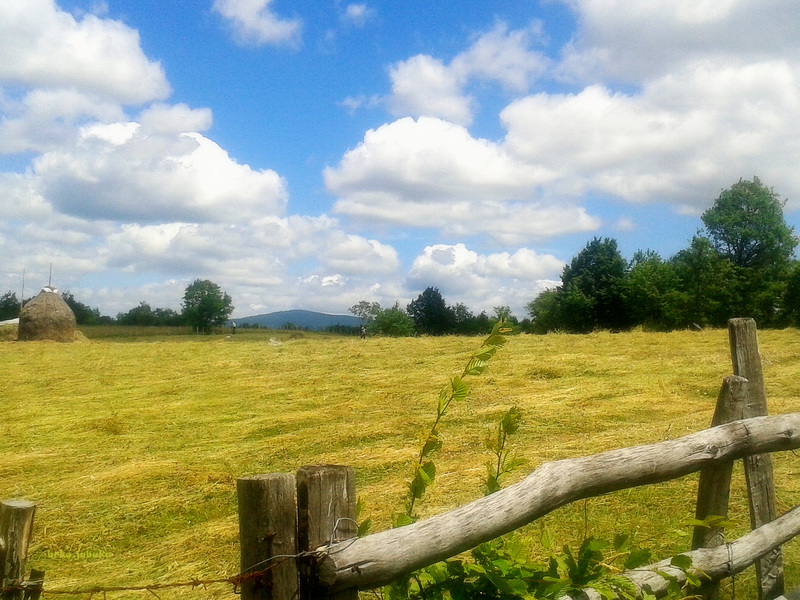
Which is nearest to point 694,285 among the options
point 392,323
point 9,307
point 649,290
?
point 649,290

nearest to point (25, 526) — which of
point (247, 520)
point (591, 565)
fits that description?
point (247, 520)

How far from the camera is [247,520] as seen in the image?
5.48 ft

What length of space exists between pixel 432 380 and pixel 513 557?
267 inches

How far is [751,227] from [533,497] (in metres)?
42.7

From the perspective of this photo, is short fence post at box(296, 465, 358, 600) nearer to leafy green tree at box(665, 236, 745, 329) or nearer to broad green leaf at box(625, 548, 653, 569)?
broad green leaf at box(625, 548, 653, 569)

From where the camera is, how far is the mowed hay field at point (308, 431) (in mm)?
3885

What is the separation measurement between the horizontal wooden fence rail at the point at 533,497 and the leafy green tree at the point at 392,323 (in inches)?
2341

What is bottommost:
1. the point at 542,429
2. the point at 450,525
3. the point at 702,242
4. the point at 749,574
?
the point at 749,574

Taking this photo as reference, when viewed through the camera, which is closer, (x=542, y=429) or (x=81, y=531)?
(x=81, y=531)

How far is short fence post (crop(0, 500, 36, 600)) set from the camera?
1.75m

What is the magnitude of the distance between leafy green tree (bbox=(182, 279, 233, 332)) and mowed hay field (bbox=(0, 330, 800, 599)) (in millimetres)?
56226

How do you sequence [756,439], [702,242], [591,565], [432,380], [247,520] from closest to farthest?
[247,520], [591,565], [756,439], [432,380], [702,242]

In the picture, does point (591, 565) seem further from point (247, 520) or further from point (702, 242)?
point (702, 242)

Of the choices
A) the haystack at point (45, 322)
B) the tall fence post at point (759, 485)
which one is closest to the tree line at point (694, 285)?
the haystack at point (45, 322)
